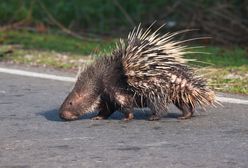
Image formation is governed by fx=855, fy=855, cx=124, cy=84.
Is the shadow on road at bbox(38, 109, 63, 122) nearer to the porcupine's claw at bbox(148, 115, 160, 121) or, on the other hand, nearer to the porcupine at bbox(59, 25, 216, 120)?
the porcupine at bbox(59, 25, 216, 120)

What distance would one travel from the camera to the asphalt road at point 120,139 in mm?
5984

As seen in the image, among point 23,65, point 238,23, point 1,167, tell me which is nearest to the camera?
point 1,167

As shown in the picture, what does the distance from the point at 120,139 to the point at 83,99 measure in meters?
0.91

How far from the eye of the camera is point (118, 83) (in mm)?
7543

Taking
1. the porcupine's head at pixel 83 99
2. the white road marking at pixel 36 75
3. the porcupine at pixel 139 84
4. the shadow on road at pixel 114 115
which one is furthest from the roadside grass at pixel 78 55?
the porcupine's head at pixel 83 99

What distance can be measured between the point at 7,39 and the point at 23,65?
2.23m

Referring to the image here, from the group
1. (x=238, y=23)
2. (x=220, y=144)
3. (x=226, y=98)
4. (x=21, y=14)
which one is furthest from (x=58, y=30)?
(x=220, y=144)

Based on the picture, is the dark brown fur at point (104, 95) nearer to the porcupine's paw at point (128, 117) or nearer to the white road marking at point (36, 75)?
the porcupine's paw at point (128, 117)

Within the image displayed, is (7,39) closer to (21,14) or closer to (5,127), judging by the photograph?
(21,14)

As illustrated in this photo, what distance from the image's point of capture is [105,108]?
7.63 meters

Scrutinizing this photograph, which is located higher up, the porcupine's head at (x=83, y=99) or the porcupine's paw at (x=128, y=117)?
the porcupine's head at (x=83, y=99)

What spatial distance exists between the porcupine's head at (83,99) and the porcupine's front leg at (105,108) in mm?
53

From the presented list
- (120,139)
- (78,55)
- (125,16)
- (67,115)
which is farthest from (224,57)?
(120,139)

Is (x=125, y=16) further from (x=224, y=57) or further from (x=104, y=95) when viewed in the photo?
(x=104, y=95)
